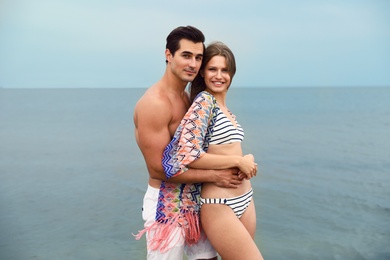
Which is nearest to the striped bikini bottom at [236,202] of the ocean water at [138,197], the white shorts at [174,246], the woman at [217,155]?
the woman at [217,155]

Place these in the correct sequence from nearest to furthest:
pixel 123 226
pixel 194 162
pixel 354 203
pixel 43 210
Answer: pixel 194 162 → pixel 123 226 → pixel 43 210 → pixel 354 203

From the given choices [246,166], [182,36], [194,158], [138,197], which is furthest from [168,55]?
[138,197]

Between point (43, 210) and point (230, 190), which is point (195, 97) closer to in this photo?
point (230, 190)

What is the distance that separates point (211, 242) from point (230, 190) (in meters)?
0.39

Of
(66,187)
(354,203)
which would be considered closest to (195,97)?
(354,203)

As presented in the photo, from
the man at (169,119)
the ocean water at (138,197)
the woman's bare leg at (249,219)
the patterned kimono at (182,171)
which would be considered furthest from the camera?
the ocean water at (138,197)

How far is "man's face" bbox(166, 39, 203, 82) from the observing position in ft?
11.7

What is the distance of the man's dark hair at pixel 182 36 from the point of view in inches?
141

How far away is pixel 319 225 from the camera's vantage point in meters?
9.93

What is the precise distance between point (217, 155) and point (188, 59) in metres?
0.69

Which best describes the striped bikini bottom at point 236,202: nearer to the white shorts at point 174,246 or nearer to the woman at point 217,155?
the woman at point 217,155

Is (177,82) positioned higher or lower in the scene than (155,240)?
higher

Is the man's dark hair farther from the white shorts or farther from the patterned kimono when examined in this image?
the white shorts

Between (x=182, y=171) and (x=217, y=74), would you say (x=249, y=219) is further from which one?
(x=217, y=74)
